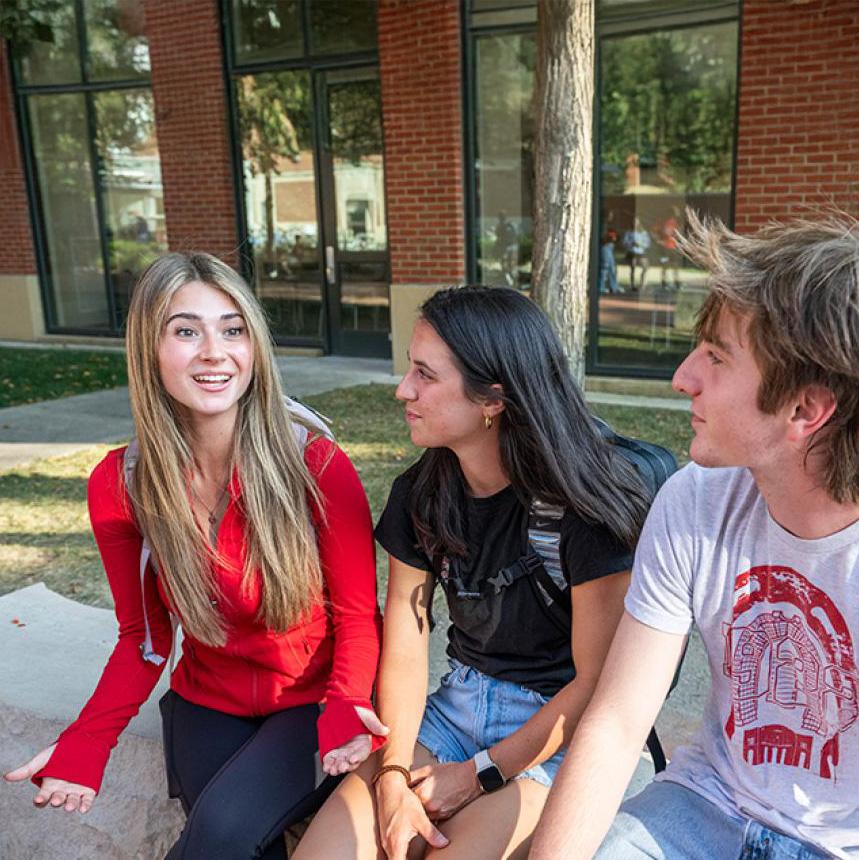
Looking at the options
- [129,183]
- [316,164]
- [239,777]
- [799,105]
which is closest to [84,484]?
[239,777]

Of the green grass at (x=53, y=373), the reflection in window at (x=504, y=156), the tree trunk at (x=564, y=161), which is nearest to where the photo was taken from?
the tree trunk at (x=564, y=161)

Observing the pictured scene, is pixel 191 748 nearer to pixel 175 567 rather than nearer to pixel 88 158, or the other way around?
pixel 175 567

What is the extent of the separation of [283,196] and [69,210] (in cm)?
395

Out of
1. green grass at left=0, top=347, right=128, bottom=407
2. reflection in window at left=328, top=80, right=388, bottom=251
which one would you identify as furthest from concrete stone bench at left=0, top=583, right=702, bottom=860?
reflection in window at left=328, top=80, right=388, bottom=251

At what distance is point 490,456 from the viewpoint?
6.72 feet

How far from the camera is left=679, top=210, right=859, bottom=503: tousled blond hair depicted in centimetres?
134

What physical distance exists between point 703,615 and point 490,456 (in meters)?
0.62

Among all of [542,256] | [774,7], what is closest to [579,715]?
[542,256]

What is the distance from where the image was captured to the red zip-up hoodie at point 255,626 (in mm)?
2139

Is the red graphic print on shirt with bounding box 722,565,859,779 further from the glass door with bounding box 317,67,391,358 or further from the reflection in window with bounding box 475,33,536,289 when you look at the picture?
the glass door with bounding box 317,67,391,358

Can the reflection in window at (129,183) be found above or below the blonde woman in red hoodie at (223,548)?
above

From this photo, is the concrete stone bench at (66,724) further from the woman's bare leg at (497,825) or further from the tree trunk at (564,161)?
the tree trunk at (564,161)

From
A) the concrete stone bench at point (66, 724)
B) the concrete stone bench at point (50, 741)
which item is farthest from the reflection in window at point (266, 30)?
the concrete stone bench at point (50, 741)

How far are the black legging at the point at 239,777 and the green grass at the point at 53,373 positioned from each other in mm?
7362
